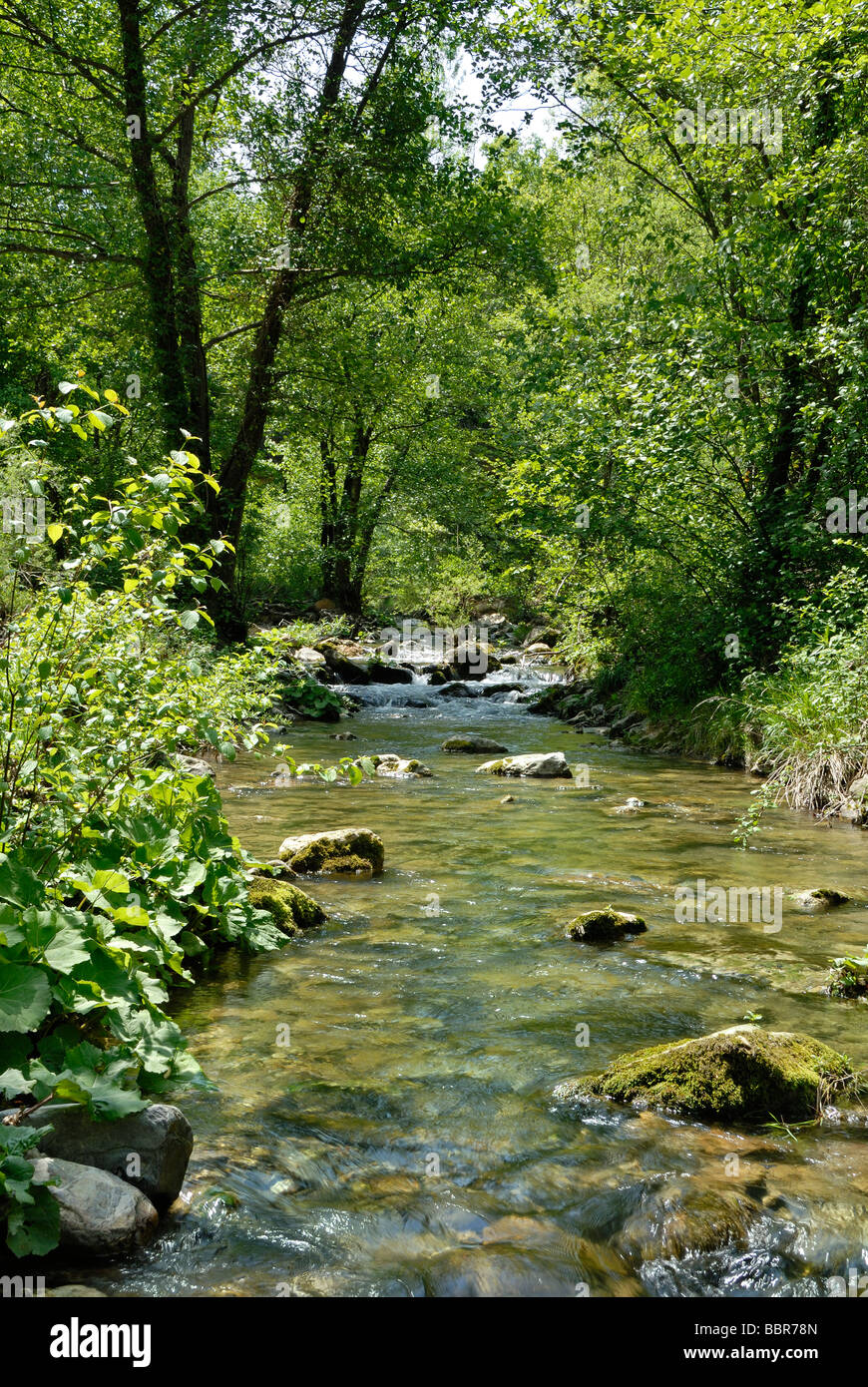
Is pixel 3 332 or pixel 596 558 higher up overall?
pixel 3 332

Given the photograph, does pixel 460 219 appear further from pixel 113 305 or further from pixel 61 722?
pixel 61 722

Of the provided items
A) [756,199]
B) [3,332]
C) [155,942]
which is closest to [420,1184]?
[155,942]

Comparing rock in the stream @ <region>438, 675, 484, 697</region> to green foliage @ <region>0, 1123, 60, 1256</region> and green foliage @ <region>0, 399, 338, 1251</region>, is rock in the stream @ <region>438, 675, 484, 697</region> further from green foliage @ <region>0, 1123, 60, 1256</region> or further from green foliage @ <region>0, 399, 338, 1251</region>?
green foliage @ <region>0, 1123, 60, 1256</region>

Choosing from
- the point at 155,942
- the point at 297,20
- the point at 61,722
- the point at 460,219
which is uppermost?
the point at 297,20

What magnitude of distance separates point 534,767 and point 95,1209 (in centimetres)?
1011

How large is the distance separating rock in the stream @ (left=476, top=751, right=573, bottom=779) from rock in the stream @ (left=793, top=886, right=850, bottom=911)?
5803mm

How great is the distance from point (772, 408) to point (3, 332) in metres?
14.4

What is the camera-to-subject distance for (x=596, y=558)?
57.3ft

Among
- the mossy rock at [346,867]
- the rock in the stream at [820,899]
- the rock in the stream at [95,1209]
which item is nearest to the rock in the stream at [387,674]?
the mossy rock at [346,867]

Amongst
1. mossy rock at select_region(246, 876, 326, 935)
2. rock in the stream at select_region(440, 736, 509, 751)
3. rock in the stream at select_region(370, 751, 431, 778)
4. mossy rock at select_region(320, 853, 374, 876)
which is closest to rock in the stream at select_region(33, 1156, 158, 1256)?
mossy rock at select_region(246, 876, 326, 935)

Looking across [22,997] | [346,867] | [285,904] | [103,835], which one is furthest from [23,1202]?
[346,867]

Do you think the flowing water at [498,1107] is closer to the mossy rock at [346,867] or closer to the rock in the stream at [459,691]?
the mossy rock at [346,867]
